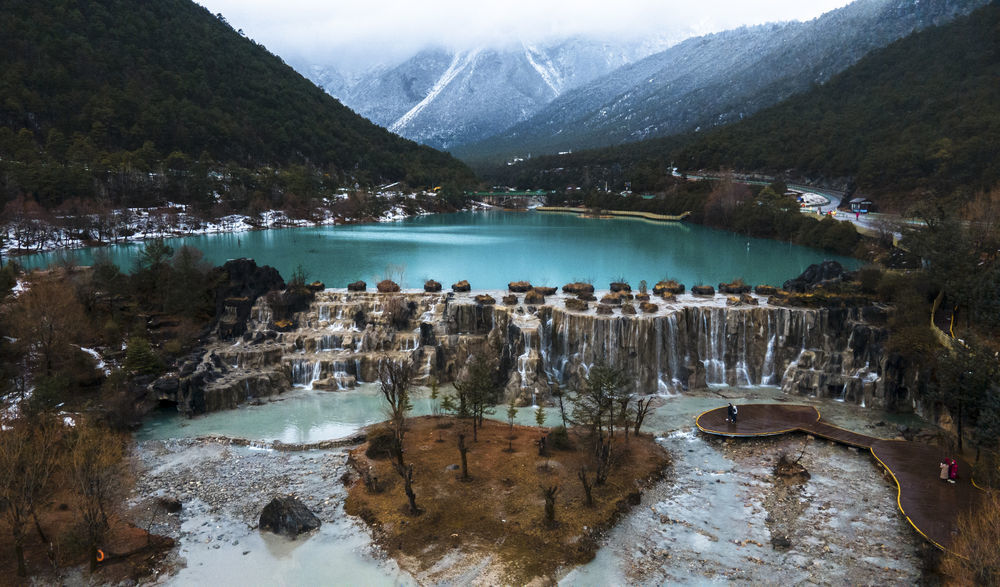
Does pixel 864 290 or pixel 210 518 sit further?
pixel 864 290

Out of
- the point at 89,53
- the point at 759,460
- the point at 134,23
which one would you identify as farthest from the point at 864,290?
the point at 134,23

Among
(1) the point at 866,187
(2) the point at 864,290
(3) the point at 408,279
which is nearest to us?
(2) the point at 864,290

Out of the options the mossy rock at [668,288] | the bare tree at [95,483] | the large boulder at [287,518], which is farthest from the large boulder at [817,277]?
the bare tree at [95,483]

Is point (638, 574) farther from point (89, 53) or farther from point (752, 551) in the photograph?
point (89, 53)

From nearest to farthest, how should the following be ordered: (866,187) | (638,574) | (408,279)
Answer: (638,574)
(408,279)
(866,187)

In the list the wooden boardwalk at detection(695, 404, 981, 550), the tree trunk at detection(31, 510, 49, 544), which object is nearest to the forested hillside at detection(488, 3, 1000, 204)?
the wooden boardwalk at detection(695, 404, 981, 550)

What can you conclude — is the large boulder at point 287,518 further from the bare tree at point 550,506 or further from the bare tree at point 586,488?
the bare tree at point 586,488
